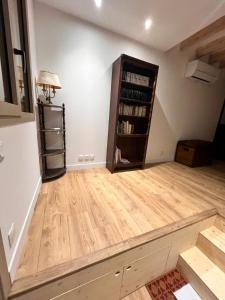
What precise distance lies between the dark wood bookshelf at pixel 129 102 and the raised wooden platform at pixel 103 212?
1.23 ft

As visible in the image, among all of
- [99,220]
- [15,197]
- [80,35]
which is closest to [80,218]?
[99,220]

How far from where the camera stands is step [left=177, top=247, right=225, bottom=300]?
119cm

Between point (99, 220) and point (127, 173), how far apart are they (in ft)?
4.15

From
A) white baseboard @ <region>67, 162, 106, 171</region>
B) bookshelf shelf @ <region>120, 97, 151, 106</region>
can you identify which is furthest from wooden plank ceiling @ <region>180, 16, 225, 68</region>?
white baseboard @ <region>67, 162, 106, 171</region>

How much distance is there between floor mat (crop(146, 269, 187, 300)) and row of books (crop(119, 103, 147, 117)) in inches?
84.1

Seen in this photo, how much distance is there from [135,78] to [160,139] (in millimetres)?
1464

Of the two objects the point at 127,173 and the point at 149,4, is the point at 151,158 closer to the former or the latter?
the point at 127,173

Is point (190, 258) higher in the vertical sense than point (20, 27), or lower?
lower

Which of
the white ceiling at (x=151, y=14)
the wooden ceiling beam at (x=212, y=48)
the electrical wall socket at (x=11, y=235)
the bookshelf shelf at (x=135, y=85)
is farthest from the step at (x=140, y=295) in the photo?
the wooden ceiling beam at (x=212, y=48)

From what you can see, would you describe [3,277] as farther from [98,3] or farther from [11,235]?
[98,3]

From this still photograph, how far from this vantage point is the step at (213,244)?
1.34 m

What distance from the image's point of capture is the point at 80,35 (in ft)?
6.81

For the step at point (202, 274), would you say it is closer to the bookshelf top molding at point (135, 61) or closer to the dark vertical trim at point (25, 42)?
the dark vertical trim at point (25, 42)

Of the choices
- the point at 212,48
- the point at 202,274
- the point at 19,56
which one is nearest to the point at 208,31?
the point at 212,48
